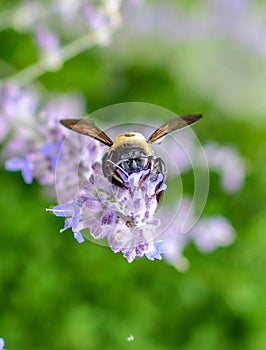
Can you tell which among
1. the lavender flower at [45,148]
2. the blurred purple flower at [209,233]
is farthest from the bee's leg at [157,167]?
the blurred purple flower at [209,233]

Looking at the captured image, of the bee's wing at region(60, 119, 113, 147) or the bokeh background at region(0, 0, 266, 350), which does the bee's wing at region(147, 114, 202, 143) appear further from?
the bokeh background at region(0, 0, 266, 350)

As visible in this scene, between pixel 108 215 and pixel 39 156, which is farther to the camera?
pixel 39 156

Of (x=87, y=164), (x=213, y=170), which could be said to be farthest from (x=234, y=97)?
(x=87, y=164)

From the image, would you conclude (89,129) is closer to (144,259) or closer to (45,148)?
(45,148)

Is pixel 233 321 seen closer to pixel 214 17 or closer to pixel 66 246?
pixel 66 246

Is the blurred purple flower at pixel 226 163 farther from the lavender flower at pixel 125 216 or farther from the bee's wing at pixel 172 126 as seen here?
the lavender flower at pixel 125 216
